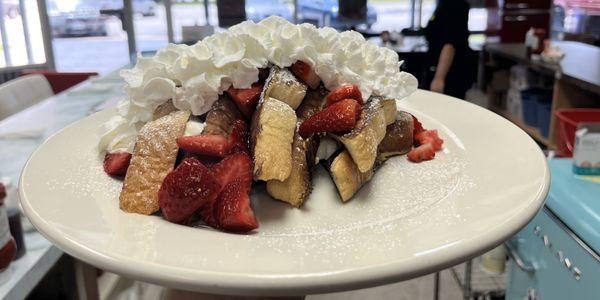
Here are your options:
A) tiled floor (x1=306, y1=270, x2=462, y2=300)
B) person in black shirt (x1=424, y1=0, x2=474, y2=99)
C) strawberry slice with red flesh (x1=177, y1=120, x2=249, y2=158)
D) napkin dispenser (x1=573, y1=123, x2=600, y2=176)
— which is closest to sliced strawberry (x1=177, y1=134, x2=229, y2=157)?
strawberry slice with red flesh (x1=177, y1=120, x2=249, y2=158)

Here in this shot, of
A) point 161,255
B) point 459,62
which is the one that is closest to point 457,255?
point 161,255

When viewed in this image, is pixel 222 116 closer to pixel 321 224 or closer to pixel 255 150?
pixel 255 150

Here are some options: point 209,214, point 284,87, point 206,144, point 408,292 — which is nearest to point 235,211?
point 209,214

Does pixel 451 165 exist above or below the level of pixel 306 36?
below

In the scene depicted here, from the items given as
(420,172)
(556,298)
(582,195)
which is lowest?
(556,298)

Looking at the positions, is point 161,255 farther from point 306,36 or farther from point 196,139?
point 306,36

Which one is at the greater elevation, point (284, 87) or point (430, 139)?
point (284, 87)

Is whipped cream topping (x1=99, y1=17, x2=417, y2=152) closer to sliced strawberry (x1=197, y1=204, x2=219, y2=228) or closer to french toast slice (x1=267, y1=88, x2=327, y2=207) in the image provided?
french toast slice (x1=267, y1=88, x2=327, y2=207)
